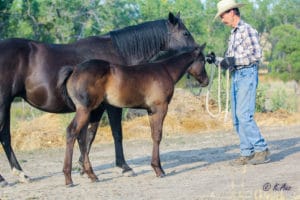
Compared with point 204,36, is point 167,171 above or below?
above

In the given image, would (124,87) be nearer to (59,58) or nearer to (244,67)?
(59,58)

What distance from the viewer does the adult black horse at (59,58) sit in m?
8.73

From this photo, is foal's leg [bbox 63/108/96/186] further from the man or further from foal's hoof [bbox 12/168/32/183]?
the man

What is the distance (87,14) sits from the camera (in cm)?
3222

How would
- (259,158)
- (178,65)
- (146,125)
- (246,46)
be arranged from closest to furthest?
(178,65)
(246,46)
(259,158)
(146,125)

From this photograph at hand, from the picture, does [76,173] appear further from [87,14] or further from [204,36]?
[204,36]

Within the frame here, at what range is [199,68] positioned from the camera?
923cm

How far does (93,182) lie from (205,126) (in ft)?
29.0

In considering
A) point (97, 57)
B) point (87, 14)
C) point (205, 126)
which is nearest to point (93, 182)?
point (97, 57)

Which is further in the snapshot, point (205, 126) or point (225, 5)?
point (205, 126)

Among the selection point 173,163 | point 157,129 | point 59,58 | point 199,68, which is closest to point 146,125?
point 173,163

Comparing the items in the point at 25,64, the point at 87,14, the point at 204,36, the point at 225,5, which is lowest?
the point at 204,36
